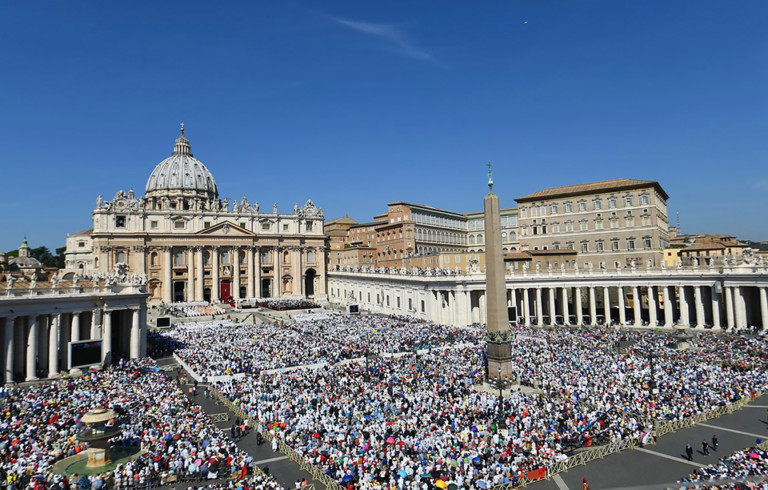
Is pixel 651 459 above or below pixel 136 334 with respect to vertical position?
below

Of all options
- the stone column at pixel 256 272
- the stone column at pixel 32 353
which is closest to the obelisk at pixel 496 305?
the stone column at pixel 32 353

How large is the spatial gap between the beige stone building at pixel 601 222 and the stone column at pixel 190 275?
48528mm

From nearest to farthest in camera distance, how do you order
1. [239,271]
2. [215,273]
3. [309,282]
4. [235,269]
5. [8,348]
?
1. [8,348]
2. [215,273]
3. [235,269]
4. [239,271]
5. [309,282]

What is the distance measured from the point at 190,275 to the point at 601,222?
192 feet

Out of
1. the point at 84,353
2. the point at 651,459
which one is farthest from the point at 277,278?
the point at 651,459

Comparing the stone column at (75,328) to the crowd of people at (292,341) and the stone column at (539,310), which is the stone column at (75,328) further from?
the stone column at (539,310)

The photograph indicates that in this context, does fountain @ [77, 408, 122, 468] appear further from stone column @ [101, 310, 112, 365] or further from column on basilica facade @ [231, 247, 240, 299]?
column on basilica facade @ [231, 247, 240, 299]

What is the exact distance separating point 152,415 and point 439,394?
1238cm

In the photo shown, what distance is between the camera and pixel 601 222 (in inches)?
2464

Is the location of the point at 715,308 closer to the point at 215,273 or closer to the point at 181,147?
the point at 215,273

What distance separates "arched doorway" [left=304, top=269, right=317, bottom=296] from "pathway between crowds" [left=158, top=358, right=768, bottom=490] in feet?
218

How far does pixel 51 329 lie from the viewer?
31688 mm

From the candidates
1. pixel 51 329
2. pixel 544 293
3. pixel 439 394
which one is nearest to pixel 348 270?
pixel 544 293

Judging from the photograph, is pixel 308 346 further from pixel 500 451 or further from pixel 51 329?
pixel 500 451
